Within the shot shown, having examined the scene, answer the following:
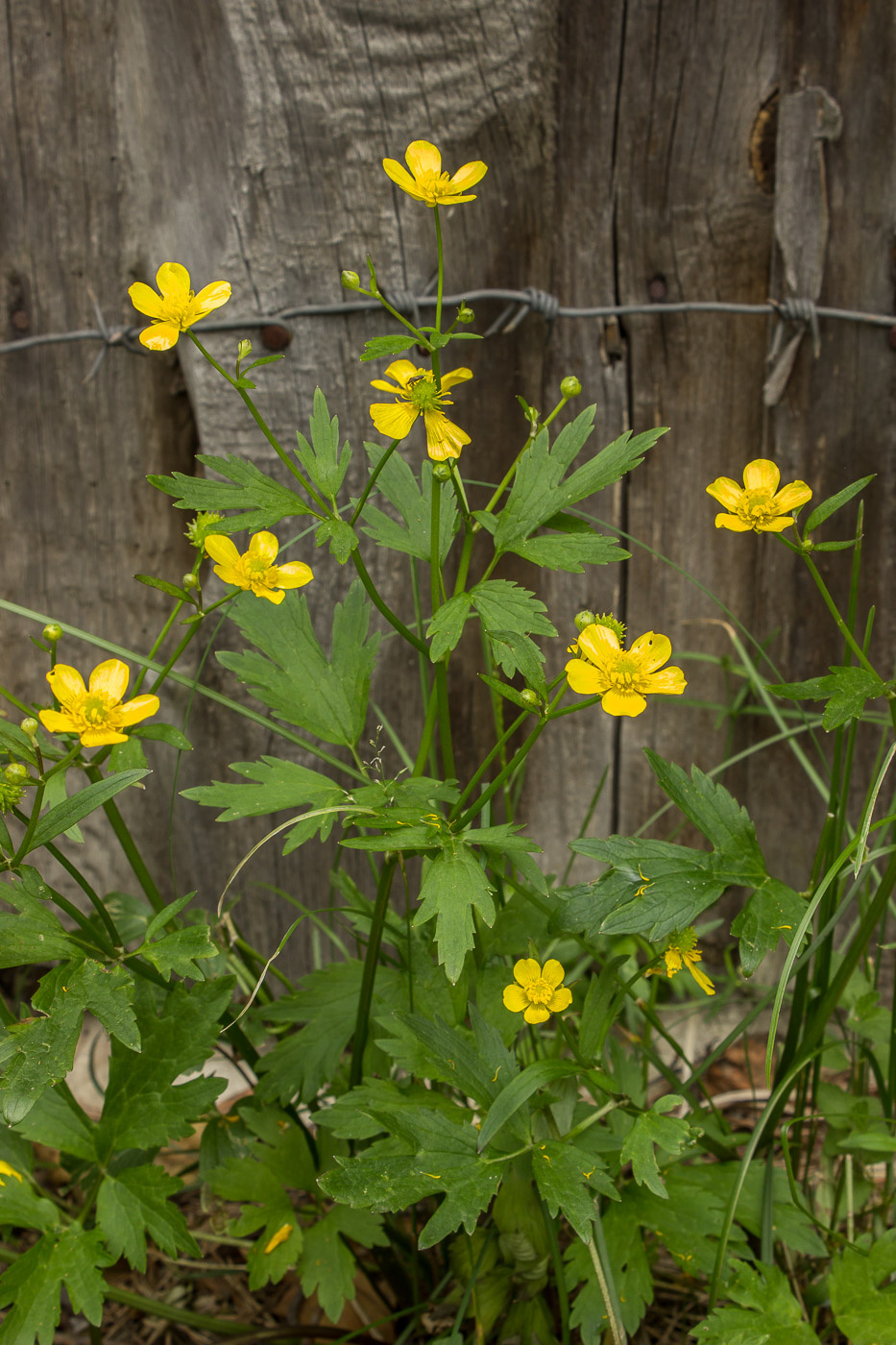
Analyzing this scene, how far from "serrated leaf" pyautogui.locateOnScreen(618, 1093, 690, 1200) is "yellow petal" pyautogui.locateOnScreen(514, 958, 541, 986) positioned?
184 millimetres

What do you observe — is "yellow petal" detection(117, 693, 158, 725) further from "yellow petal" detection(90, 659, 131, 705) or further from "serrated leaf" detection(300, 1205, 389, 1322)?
"serrated leaf" detection(300, 1205, 389, 1322)

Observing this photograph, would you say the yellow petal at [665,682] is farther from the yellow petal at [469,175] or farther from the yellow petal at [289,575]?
the yellow petal at [469,175]

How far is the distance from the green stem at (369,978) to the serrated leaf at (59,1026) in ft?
1.01

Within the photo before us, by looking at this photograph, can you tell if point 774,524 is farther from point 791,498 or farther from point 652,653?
point 652,653

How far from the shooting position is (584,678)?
0.93m

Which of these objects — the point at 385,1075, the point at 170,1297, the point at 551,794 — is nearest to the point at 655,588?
the point at 551,794

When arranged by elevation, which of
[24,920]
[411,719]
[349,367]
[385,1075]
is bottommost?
[385,1075]

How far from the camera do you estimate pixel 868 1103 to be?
1.44 metres

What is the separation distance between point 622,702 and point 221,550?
1.59 feet

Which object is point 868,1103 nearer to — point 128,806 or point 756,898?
point 756,898

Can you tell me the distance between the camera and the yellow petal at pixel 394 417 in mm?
994

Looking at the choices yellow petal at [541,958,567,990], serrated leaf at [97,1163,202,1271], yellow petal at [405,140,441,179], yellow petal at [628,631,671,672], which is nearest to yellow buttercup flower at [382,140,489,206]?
yellow petal at [405,140,441,179]

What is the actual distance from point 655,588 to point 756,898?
1.00 m

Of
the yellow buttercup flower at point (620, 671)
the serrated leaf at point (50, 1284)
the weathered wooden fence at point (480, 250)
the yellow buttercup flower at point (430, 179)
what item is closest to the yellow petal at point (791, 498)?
the yellow buttercup flower at point (620, 671)
